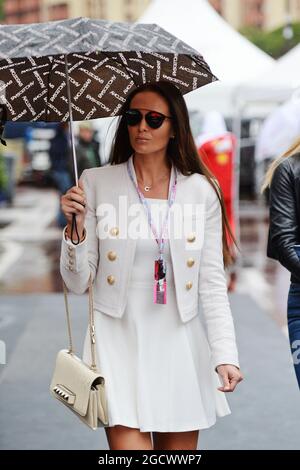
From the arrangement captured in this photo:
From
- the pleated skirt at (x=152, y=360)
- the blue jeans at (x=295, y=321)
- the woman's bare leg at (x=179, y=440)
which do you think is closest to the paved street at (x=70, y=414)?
the blue jeans at (x=295, y=321)

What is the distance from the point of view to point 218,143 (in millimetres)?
12172

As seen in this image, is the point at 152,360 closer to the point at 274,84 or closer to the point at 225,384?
the point at 225,384

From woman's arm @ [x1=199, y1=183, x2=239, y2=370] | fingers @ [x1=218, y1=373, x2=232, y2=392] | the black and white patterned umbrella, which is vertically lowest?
fingers @ [x1=218, y1=373, x2=232, y2=392]

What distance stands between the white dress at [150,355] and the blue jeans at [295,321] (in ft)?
1.34

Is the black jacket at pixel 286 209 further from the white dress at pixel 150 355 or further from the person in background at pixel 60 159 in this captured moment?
the person in background at pixel 60 159

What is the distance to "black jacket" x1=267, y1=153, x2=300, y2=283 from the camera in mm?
3842

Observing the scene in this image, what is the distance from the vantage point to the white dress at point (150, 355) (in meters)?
3.57

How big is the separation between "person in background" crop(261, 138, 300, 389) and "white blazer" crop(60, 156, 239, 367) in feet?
0.91

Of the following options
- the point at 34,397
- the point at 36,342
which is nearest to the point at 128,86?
the point at 34,397

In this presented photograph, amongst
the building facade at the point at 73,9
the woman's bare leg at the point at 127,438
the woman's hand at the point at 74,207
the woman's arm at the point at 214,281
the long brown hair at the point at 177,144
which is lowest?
the woman's bare leg at the point at 127,438

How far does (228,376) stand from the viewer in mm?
3520

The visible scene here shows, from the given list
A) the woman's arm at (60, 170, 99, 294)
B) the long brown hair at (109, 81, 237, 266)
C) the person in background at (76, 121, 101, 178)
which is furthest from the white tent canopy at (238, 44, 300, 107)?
the woman's arm at (60, 170, 99, 294)

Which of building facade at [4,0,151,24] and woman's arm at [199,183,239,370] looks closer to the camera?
woman's arm at [199,183,239,370]

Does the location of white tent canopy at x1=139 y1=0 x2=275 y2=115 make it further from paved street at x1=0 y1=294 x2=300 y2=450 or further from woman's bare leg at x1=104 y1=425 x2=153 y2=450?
woman's bare leg at x1=104 y1=425 x2=153 y2=450
